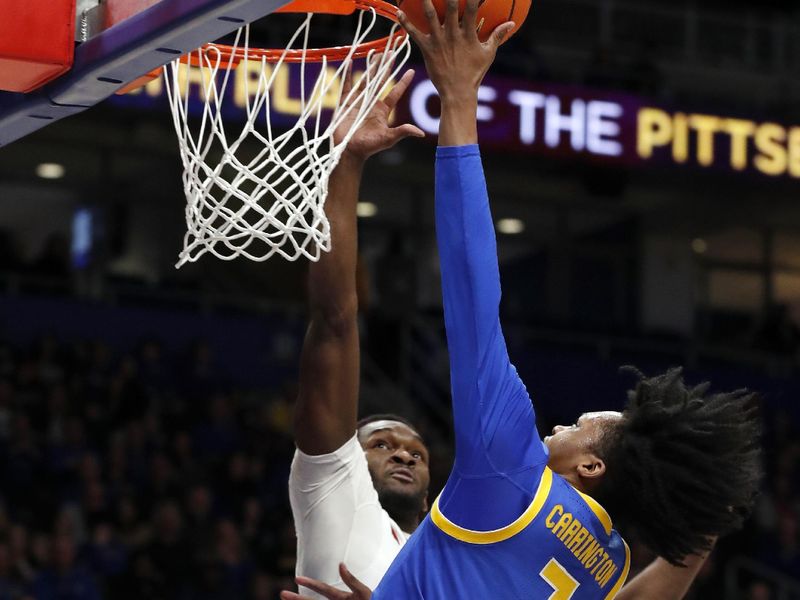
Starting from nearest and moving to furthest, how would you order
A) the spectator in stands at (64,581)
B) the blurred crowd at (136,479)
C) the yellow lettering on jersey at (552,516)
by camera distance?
the yellow lettering on jersey at (552,516)
the spectator in stands at (64,581)
the blurred crowd at (136,479)

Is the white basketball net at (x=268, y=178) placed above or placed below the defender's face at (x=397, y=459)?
above

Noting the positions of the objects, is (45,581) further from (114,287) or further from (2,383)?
(114,287)

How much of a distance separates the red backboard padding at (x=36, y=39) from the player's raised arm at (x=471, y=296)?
100 cm

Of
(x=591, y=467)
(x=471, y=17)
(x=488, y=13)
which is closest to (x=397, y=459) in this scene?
(x=591, y=467)

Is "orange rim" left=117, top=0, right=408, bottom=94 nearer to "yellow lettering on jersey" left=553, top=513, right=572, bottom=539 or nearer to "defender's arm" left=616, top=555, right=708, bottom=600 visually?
"yellow lettering on jersey" left=553, top=513, right=572, bottom=539

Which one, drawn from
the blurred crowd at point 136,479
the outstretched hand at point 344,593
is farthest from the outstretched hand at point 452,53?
the blurred crowd at point 136,479

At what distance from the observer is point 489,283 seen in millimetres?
2279

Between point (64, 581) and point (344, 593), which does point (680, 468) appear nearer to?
point (344, 593)

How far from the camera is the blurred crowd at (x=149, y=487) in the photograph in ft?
26.4

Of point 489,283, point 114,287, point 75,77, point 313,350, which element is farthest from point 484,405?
point 114,287

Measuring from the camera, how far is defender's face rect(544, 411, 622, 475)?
8.57 feet

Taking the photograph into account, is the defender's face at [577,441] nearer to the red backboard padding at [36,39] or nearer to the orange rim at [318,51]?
the orange rim at [318,51]

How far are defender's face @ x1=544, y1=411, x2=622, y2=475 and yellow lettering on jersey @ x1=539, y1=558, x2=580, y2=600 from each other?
222 mm

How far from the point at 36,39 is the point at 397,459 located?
1391 mm
